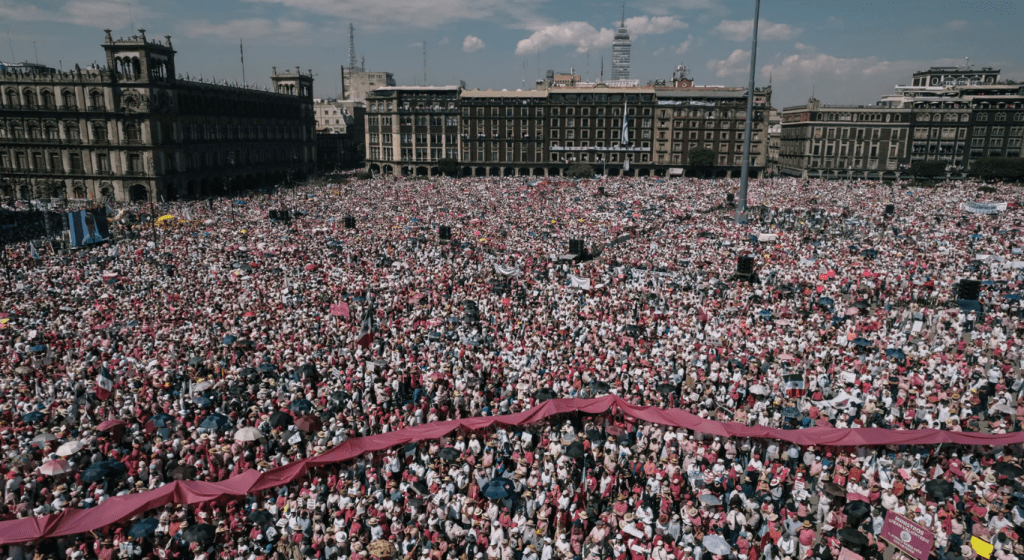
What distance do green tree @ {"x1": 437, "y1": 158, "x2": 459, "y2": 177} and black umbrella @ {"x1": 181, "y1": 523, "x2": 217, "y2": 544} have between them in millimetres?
103099

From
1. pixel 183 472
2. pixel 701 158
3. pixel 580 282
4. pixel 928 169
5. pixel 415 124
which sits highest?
pixel 415 124

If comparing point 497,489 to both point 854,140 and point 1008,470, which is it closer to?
point 1008,470

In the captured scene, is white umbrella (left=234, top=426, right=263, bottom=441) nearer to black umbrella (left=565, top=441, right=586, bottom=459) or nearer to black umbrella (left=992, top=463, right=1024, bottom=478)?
black umbrella (left=565, top=441, right=586, bottom=459)

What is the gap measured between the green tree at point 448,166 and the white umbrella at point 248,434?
99278 mm

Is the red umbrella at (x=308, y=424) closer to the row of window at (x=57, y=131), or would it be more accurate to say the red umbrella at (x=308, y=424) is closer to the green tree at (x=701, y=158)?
the row of window at (x=57, y=131)

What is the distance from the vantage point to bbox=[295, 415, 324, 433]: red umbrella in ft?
57.1

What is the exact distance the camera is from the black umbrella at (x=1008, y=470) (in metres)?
14.4

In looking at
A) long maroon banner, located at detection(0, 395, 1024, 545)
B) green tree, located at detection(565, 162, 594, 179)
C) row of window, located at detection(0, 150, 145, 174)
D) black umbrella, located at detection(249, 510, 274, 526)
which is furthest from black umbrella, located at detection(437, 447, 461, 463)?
green tree, located at detection(565, 162, 594, 179)

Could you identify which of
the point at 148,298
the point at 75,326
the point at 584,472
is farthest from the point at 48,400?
the point at 584,472

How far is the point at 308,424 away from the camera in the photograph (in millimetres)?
17422

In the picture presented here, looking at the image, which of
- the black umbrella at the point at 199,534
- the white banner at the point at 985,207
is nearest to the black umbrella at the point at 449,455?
the black umbrella at the point at 199,534

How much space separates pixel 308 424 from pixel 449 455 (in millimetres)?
4581

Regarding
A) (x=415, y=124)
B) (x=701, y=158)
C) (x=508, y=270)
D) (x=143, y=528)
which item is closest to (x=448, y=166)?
(x=415, y=124)

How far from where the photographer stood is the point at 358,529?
13.3m
